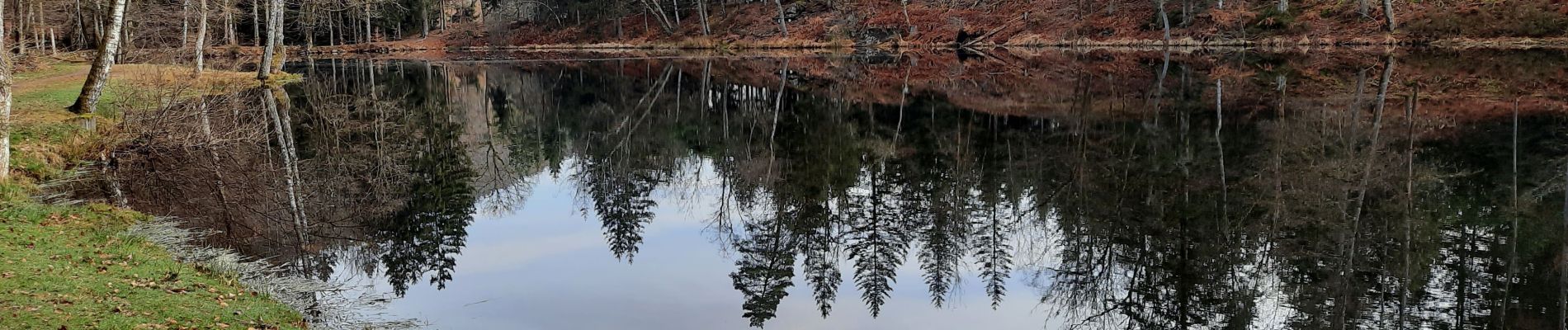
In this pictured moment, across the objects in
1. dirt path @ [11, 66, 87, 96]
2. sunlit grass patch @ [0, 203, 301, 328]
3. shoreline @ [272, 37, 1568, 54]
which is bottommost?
sunlit grass patch @ [0, 203, 301, 328]

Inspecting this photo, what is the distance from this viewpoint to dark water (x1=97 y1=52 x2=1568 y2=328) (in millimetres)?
8398

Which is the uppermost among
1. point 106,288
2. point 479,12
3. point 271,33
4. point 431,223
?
point 479,12

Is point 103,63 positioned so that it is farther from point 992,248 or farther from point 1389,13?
point 1389,13

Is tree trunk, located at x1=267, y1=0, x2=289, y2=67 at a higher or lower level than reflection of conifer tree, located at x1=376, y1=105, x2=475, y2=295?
higher

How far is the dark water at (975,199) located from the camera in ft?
27.6

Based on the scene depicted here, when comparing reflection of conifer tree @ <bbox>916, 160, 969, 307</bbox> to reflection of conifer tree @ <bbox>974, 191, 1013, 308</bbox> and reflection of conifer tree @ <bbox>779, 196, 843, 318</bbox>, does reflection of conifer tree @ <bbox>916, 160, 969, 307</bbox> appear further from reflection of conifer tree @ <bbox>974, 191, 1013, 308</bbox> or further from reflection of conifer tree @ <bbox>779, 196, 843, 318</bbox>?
reflection of conifer tree @ <bbox>779, 196, 843, 318</bbox>

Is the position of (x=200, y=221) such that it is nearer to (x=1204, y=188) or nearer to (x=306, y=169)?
(x=306, y=169)

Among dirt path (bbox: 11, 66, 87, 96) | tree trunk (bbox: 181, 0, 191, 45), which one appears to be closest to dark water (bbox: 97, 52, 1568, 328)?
dirt path (bbox: 11, 66, 87, 96)

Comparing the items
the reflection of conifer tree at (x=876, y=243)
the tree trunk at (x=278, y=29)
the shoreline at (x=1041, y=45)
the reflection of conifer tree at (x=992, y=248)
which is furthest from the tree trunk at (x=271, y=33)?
the reflection of conifer tree at (x=992, y=248)

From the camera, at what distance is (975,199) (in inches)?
513

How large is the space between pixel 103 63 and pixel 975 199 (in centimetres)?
1411

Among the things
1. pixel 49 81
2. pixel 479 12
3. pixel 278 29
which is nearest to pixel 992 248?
pixel 49 81

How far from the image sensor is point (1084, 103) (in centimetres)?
2377

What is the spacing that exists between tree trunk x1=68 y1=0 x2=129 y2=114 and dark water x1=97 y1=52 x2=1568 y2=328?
2.06 meters
